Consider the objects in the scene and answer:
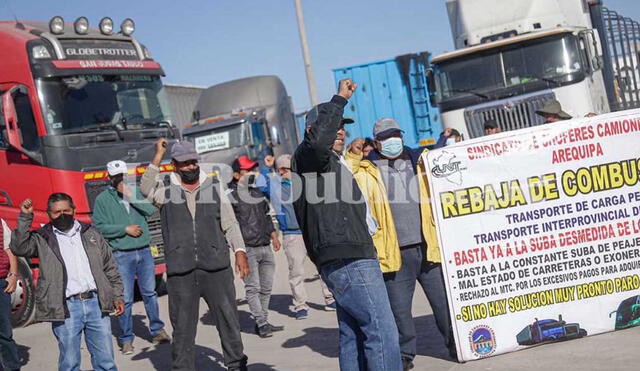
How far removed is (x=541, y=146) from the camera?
21.0ft

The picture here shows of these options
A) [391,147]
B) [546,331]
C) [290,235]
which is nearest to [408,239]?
[391,147]

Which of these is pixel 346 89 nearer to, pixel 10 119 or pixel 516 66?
pixel 10 119

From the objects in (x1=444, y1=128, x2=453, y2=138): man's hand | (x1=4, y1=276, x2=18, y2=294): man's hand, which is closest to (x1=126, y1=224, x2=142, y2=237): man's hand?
(x1=4, y1=276, x2=18, y2=294): man's hand

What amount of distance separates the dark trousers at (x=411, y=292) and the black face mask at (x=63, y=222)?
2557 mm

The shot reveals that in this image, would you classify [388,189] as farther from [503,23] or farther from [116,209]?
[503,23]

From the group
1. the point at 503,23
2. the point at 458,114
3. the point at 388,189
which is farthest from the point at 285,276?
the point at 388,189

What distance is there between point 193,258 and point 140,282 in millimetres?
3092

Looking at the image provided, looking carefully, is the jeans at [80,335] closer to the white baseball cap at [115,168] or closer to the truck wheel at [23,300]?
the white baseball cap at [115,168]

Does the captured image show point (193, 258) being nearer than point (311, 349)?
Yes

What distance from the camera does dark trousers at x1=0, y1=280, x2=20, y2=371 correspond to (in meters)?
6.55

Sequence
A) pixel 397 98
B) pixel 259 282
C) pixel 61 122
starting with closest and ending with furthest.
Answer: pixel 259 282, pixel 61 122, pixel 397 98

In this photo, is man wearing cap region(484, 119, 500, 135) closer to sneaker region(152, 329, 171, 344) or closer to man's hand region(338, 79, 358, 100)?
sneaker region(152, 329, 171, 344)

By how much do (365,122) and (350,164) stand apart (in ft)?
48.7

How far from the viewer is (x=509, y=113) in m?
13.7
